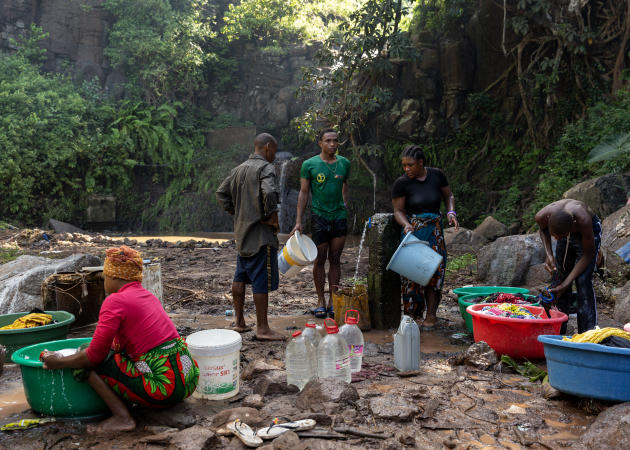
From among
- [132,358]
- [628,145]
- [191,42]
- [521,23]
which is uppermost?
[191,42]

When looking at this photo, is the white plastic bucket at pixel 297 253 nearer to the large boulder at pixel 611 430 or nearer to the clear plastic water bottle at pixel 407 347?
the clear plastic water bottle at pixel 407 347

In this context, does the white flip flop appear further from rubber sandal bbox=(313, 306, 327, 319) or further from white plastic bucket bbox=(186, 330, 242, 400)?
rubber sandal bbox=(313, 306, 327, 319)

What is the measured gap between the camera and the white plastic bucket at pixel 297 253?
4.86 metres

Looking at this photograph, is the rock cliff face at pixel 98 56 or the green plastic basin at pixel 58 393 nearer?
the green plastic basin at pixel 58 393

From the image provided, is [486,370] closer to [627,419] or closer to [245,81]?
[627,419]

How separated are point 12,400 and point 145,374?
45.9 inches

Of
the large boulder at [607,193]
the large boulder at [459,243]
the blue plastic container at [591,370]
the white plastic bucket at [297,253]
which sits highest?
the large boulder at [607,193]

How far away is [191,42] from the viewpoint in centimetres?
2006

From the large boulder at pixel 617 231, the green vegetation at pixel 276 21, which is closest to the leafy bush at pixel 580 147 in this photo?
the large boulder at pixel 617 231

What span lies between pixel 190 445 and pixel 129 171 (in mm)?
17720

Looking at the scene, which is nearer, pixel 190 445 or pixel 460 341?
pixel 190 445

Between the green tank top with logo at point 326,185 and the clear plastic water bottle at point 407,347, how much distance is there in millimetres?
1902

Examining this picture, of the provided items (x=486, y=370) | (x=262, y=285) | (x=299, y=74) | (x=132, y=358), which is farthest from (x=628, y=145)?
(x=299, y=74)

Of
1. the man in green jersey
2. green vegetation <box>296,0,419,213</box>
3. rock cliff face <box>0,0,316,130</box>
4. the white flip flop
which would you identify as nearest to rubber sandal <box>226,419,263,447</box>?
the white flip flop
